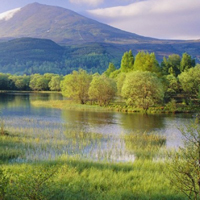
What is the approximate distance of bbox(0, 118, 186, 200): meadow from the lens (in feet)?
30.3

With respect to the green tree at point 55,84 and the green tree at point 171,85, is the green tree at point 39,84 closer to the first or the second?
the green tree at point 55,84

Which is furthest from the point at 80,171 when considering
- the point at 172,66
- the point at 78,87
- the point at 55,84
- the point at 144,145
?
the point at 55,84

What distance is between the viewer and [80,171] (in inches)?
573

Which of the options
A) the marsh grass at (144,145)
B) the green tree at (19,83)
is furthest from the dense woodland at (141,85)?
the green tree at (19,83)

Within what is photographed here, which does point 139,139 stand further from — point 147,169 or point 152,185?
point 152,185

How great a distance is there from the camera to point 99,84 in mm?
65812

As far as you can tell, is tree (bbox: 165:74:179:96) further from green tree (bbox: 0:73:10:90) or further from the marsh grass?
green tree (bbox: 0:73:10:90)

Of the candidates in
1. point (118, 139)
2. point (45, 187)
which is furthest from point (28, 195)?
point (118, 139)

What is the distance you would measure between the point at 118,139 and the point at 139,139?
2.14 meters

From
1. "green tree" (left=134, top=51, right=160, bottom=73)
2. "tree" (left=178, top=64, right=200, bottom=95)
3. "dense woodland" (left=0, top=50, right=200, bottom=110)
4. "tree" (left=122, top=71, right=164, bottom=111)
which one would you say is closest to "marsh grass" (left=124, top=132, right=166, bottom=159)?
"tree" (left=122, top=71, right=164, bottom=111)

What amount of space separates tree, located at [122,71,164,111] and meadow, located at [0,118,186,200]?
31.2m

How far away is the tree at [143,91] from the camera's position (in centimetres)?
5912

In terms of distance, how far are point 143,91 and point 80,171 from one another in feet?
153

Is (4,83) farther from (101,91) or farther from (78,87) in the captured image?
(101,91)
